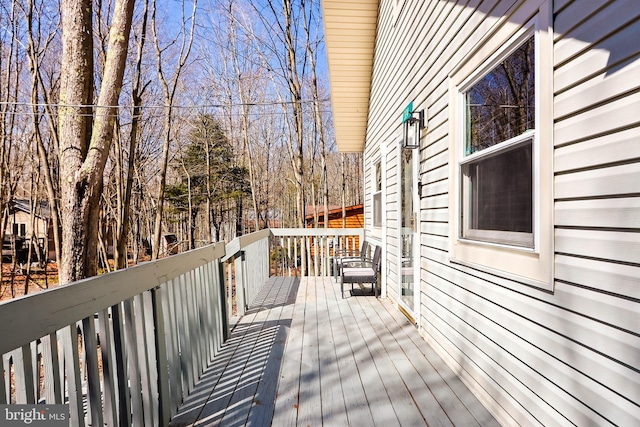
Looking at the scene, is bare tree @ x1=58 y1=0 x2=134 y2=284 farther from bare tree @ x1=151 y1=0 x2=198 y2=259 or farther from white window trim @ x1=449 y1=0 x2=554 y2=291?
bare tree @ x1=151 y1=0 x2=198 y2=259

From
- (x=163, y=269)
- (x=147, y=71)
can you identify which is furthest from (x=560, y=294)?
(x=147, y=71)

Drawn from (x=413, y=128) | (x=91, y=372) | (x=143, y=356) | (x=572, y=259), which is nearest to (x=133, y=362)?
(x=143, y=356)

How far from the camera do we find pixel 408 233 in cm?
415

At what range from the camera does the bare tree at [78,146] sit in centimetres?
389

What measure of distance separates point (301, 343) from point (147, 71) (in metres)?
11.3

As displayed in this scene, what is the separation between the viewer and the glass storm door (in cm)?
376

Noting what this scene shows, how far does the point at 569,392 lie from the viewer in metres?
1.55

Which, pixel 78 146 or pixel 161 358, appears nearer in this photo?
pixel 161 358

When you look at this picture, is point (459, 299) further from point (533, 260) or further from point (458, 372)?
point (533, 260)

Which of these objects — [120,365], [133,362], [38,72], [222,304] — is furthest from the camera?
[38,72]

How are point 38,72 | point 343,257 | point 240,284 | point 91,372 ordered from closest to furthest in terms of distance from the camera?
point 91,372
point 240,284
point 343,257
point 38,72

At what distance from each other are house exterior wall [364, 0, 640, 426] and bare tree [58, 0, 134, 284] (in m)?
3.59

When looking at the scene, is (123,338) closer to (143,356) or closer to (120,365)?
(120,365)

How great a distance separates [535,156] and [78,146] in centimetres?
425
